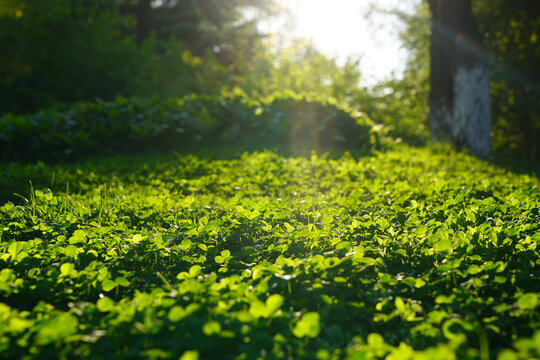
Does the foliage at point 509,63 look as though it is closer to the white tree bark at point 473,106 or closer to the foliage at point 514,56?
the foliage at point 514,56

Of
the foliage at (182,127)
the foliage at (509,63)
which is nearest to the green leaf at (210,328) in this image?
the foliage at (182,127)

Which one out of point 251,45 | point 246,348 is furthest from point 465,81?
point 251,45

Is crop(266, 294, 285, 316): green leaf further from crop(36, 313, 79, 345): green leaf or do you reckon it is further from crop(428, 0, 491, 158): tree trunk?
crop(428, 0, 491, 158): tree trunk

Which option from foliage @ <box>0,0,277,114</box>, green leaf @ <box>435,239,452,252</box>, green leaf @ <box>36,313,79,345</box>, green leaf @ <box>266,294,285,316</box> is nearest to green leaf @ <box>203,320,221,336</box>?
green leaf @ <box>266,294,285,316</box>

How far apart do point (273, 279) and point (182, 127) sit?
5.81m

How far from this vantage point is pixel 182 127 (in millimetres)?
7422

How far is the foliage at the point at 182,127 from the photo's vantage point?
21.3 feet

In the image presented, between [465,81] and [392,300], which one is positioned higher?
[465,81]

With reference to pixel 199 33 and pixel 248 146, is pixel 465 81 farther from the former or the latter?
pixel 199 33

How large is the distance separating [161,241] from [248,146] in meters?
4.86

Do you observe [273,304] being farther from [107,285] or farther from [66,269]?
[66,269]

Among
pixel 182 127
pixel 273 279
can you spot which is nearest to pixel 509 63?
pixel 182 127

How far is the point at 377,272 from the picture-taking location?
2326 millimetres

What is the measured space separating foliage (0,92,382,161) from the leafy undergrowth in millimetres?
3185
